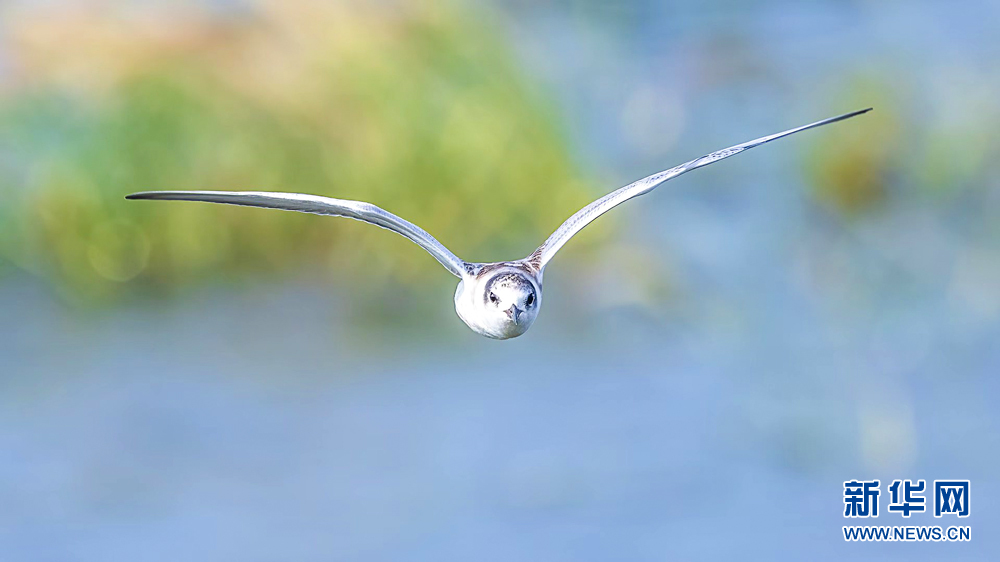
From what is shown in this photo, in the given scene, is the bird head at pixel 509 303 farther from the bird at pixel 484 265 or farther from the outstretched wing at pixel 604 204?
the outstretched wing at pixel 604 204

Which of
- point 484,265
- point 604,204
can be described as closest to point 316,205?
point 484,265

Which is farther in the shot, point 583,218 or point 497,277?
point 583,218

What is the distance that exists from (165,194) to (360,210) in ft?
2.21

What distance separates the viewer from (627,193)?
15.1 ft

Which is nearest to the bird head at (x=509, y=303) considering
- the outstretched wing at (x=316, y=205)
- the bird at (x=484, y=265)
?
the bird at (x=484, y=265)

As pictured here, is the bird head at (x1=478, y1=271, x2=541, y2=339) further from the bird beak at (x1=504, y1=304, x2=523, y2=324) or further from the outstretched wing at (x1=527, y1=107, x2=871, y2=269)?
the outstretched wing at (x1=527, y1=107, x2=871, y2=269)

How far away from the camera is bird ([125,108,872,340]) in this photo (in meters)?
3.89

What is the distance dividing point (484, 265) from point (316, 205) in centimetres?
74

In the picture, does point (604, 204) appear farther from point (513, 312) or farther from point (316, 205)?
point (316, 205)

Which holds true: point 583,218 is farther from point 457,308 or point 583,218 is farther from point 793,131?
point 793,131

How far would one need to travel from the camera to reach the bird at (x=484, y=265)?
3887 mm

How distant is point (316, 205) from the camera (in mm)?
4016

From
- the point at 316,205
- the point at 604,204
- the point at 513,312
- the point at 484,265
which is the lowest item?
the point at 513,312

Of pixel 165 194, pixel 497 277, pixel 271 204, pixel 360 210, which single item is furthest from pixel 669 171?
pixel 165 194
